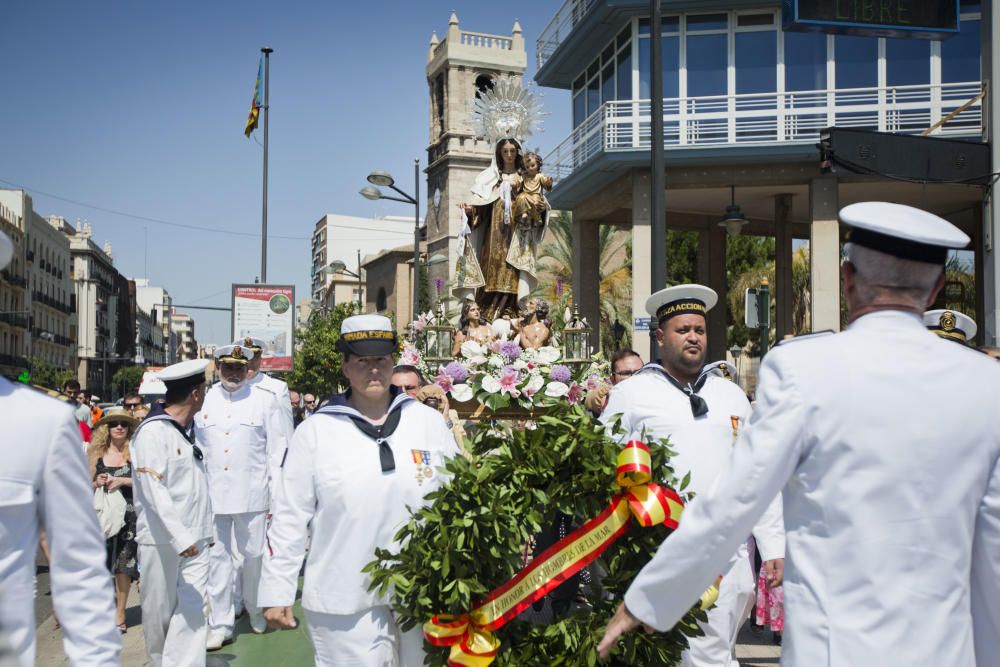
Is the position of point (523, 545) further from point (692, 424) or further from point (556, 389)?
point (556, 389)

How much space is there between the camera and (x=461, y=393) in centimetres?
780

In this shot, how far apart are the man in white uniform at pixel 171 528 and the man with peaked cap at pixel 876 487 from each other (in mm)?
4264

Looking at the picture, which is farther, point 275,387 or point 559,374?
point 275,387

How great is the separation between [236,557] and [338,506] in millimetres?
4659

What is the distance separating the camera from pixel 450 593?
3.61m

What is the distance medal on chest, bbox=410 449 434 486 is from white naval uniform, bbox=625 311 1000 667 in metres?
1.76

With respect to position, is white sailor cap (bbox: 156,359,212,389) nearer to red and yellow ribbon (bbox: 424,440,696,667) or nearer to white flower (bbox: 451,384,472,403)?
white flower (bbox: 451,384,472,403)

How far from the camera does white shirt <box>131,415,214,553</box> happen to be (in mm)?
5926

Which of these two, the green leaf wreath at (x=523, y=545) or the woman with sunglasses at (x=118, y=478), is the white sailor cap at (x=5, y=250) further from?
Answer: the woman with sunglasses at (x=118, y=478)

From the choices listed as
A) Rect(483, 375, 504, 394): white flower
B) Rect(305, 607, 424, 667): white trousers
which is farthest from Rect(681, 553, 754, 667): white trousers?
Rect(483, 375, 504, 394): white flower

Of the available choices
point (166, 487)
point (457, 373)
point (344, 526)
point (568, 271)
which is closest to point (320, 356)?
point (568, 271)

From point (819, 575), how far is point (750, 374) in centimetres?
5297

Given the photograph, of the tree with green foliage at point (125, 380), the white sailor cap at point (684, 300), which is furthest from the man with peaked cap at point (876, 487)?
the tree with green foliage at point (125, 380)

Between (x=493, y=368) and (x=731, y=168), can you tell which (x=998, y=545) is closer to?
(x=493, y=368)
